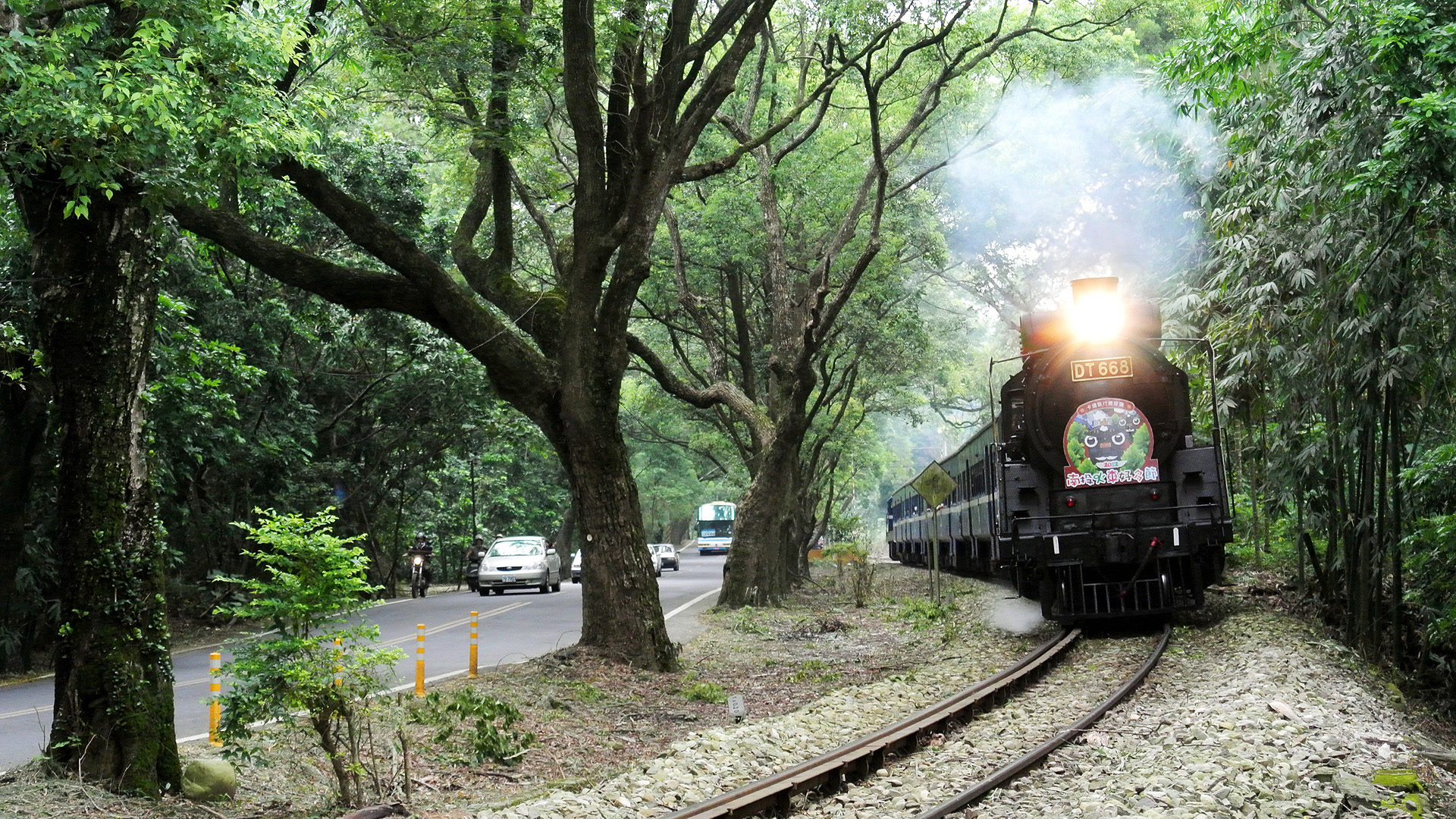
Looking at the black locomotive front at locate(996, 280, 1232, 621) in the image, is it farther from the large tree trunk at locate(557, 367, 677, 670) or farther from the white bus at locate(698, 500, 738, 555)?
the white bus at locate(698, 500, 738, 555)

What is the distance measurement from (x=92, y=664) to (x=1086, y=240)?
24.5 metres

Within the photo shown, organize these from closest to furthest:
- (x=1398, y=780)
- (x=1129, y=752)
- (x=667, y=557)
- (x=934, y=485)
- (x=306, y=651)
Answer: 1. (x=1398, y=780)
2. (x=306, y=651)
3. (x=1129, y=752)
4. (x=934, y=485)
5. (x=667, y=557)

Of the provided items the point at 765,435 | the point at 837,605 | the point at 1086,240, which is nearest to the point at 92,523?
the point at 765,435

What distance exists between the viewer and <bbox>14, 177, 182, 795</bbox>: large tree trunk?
Result: 6.65m

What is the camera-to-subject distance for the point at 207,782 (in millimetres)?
6961

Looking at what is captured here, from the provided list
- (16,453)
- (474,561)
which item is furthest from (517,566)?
(16,453)

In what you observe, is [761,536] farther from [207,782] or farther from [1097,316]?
[207,782]

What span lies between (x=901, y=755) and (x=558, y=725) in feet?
10.1

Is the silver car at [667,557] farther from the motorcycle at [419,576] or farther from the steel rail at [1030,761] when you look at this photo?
the steel rail at [1030,761]

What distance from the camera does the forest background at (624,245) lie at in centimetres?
714

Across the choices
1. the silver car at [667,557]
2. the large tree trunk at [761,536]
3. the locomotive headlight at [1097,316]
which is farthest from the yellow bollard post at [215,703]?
the silver car at [667,557]

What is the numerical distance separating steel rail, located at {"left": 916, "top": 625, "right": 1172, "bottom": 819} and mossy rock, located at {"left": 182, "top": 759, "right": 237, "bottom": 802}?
4174 millimetres

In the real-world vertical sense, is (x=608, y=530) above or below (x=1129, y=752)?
above

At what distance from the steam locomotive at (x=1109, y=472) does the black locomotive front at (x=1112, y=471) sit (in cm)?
1
